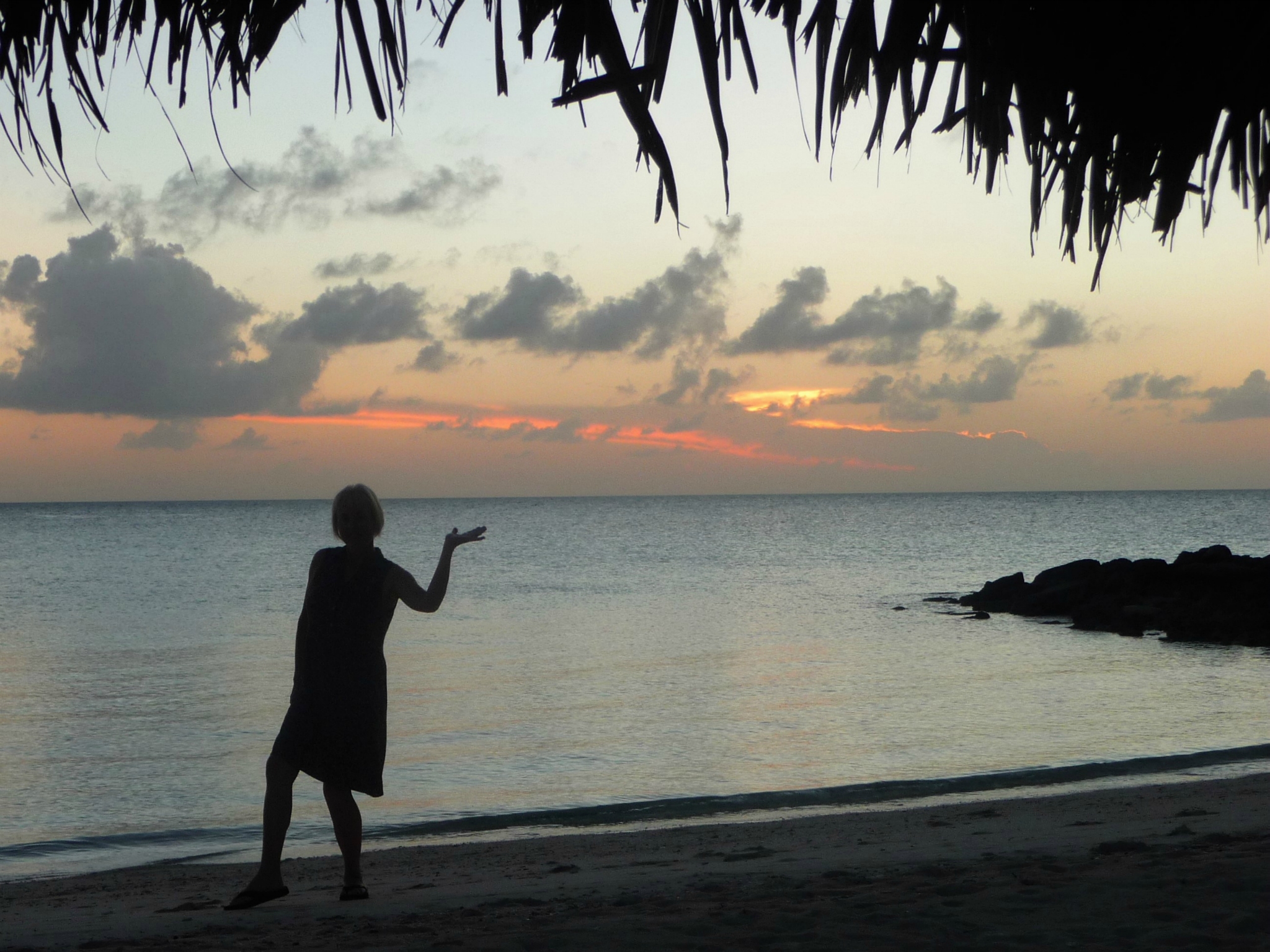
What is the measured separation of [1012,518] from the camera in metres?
95.9

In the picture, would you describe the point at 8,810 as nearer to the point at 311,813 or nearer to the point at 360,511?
the point at 311,813

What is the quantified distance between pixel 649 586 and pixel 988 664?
16641mm

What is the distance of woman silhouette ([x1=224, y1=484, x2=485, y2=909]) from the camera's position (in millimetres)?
4461

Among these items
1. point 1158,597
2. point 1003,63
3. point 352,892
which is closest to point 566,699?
point 352,892

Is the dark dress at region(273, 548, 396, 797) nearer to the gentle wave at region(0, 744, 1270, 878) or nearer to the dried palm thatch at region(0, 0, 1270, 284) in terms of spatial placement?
the dried palm thatch at region(0, 0, 1270, 284)

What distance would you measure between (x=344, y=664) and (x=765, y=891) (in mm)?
2137

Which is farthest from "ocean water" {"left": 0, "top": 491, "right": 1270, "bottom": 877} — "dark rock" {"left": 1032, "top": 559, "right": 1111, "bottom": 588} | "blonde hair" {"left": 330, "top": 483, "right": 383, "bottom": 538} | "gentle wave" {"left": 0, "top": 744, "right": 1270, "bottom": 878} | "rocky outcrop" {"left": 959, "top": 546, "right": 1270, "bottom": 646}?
"blonde hair" {"left": 330, "top": 483, "right": 383, "bottom": 538}

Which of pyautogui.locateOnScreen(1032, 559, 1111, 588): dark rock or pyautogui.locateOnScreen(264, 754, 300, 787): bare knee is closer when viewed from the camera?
pyautogui.locateOnScreen(264, 754, 300, 787): bare knee

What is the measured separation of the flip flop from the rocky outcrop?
18656 millimetres

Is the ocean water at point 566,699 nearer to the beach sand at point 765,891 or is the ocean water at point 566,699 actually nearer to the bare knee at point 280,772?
the beach sand at point 765,891

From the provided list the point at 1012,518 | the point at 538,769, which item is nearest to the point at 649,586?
the point at 538,769

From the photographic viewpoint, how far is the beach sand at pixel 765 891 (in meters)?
4.03

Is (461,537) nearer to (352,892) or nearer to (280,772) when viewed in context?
(280,772)

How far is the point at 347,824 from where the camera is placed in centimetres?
468
